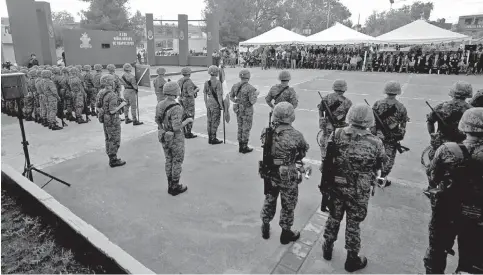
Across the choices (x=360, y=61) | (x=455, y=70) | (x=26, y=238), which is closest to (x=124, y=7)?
(x=360, y=61)

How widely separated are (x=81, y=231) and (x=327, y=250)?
2854mm

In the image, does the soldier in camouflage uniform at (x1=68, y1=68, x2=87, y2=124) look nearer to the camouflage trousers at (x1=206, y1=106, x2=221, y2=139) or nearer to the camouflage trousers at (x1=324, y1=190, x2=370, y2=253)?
the camouflage trousers at (x1=206, y1=106, x2=221, y2=139)

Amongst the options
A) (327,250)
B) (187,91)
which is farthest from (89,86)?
(327,250)

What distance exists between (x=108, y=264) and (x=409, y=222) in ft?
13.2

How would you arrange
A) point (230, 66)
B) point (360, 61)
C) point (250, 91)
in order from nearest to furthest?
point (250, 91)
point (360, 61)
point (230, 66)

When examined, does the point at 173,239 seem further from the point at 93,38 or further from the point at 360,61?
the point at 360,61

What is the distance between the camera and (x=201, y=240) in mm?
3969

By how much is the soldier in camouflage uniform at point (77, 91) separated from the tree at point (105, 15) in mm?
32087

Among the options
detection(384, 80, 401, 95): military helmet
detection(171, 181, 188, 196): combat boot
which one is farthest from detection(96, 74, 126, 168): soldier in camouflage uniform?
detection(384, 80, 401, 95): military helmet

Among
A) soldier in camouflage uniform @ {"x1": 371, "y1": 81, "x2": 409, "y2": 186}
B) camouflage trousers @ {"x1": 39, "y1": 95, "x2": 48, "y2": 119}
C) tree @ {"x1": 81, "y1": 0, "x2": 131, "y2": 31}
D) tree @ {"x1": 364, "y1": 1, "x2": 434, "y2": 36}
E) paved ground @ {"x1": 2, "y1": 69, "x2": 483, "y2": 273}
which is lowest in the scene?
paved ground @ {"x1": 2, "y1": 69, "x2": 483, "y2": 273}

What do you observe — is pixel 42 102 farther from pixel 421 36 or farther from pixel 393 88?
pixel 421 36

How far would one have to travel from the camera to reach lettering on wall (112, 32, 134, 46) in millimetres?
23731

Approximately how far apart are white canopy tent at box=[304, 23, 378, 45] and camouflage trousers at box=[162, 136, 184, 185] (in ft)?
67.1

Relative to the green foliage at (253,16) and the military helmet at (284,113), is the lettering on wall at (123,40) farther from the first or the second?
the military helmet at (284,113)
